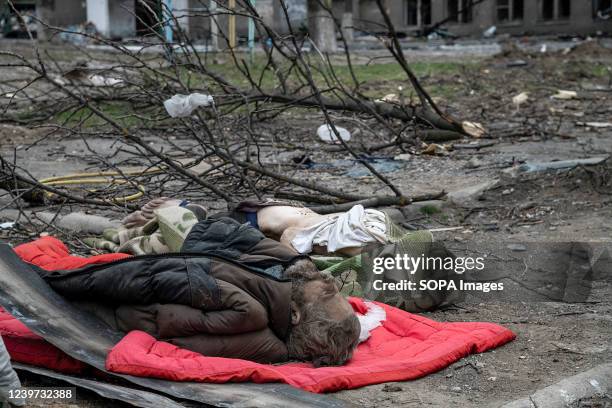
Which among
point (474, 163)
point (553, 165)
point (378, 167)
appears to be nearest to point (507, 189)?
point (553, 165)

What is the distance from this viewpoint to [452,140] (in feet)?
33.1

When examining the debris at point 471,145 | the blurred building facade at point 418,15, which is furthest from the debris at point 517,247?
the blurred building facade at point 418,15

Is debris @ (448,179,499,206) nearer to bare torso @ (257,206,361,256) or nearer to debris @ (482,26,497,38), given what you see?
bare torso @ (257,206,361,256)

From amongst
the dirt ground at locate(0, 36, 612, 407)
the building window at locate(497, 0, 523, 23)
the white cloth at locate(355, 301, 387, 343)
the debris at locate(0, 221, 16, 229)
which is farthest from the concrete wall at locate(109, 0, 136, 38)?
the white cloth at locate(355, 301, 387, 343)

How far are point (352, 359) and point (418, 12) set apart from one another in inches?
999

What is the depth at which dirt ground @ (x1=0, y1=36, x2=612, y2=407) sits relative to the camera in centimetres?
384

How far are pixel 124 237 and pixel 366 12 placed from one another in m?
23.9

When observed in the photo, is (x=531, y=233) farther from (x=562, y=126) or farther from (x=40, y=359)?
(x=562, y=126)

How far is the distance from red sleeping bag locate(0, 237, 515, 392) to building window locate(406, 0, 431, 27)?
81.1 feet

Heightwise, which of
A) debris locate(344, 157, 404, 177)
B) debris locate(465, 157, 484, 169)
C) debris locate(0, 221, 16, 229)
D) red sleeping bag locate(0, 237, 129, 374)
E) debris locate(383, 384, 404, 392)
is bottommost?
debris locate(344, 157, 404, 177)

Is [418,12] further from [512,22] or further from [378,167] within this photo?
[378,167]

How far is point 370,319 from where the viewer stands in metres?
4.35

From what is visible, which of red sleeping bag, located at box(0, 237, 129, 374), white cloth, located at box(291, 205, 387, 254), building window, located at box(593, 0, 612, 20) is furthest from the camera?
building window, located at box(593, 0, 612, 20)

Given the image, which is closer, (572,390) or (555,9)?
(572,390)
